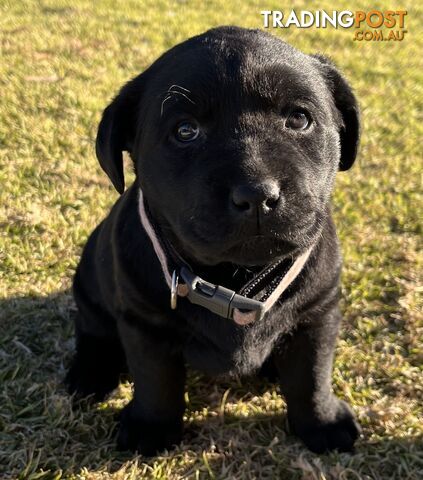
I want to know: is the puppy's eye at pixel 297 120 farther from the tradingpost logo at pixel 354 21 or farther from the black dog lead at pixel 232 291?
the tradingpost logo at pixel 354 21

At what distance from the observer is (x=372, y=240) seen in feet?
11.6

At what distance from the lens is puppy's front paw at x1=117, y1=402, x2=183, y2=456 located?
2322 millimetres

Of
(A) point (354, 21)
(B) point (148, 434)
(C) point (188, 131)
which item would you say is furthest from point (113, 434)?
(A) point (354, 21)

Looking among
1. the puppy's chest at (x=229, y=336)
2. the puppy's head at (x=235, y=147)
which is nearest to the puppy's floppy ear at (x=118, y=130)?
the puppy's head at (x=235, y=147)

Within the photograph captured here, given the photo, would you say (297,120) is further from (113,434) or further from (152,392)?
(113,434)

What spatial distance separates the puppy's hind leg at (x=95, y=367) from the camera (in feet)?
8.46

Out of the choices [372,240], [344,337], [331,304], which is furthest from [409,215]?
[331,304]

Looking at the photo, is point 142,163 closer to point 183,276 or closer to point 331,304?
point 183,276

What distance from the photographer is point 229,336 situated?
2055 mm

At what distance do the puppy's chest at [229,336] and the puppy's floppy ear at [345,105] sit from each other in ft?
1.99

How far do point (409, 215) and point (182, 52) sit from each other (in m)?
2.27

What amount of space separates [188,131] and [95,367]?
4.08 feet

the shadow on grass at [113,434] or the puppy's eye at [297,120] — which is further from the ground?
the puppy's eye at [297,120]

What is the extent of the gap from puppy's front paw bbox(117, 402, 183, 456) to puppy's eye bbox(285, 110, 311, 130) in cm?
117
